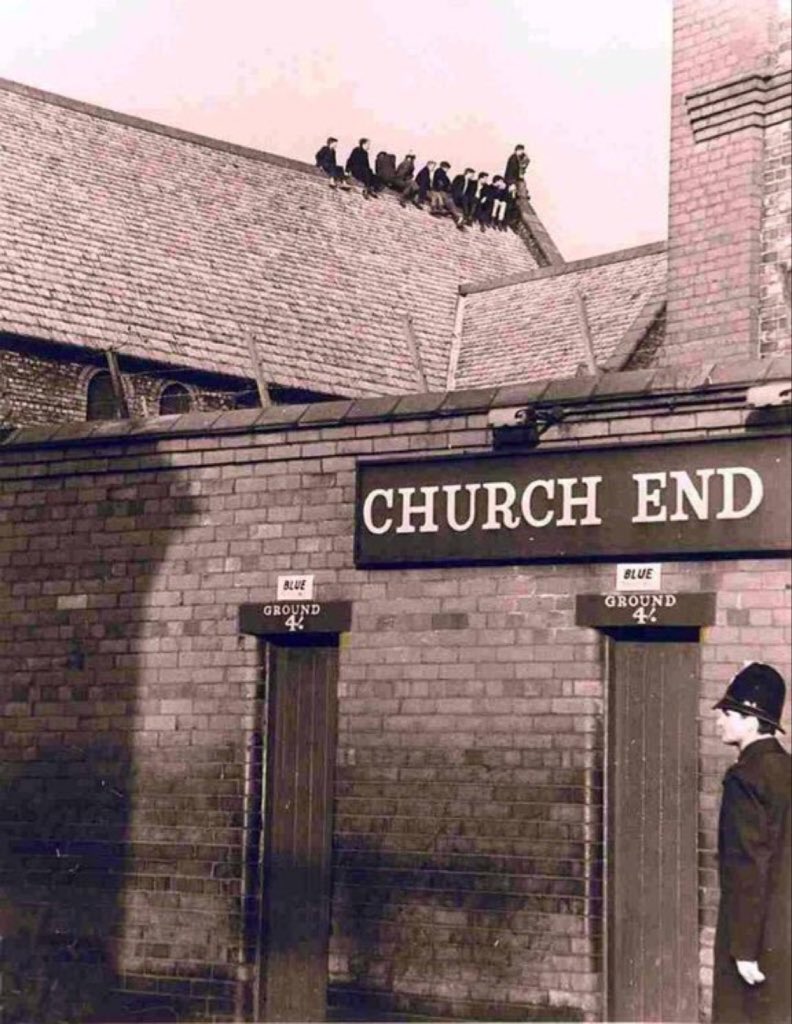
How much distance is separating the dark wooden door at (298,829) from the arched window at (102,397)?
13.9 meters

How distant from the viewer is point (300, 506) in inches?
500

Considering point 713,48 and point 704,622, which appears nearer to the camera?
point 704,622

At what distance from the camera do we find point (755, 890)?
8805mm

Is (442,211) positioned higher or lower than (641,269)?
higher

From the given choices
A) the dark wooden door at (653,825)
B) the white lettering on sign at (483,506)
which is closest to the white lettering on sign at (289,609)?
the white lettering on sign at (483,506)

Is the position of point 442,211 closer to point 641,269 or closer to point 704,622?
point 641,269

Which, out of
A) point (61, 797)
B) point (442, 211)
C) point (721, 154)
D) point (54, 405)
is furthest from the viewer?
point (442, 211)

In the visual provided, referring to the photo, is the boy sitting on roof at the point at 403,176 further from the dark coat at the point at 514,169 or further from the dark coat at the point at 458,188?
the dark coat at the point at 514,169

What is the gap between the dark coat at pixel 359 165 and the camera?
111ft

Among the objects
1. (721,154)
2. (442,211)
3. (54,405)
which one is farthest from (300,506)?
(442,211)

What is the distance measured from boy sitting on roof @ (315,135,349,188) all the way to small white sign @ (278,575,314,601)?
21.6m

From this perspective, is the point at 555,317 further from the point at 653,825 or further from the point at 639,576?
the point at 653,825

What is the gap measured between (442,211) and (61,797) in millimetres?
23363

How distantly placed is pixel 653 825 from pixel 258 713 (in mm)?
2859
